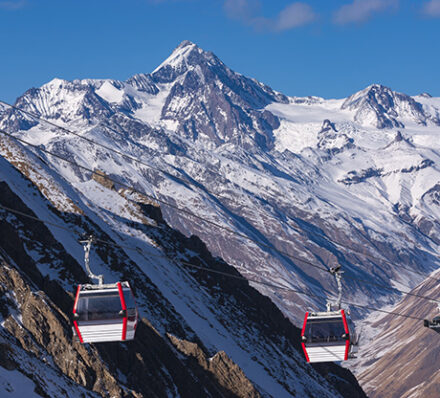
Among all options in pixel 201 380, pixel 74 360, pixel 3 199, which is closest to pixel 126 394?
pixel 74 360

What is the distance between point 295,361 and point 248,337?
15.4 metres

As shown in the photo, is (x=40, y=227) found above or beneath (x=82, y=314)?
above

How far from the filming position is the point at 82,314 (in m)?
58.5

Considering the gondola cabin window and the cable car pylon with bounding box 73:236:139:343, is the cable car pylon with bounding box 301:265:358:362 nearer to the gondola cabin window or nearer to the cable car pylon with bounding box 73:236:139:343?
the gondola cabin window

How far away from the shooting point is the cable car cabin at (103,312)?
58.2m

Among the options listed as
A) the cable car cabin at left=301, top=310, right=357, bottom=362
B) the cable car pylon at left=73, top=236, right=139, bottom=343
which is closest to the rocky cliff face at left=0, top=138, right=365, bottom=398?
the cable car pylon at left=73, top=236, right=139, bottom=343

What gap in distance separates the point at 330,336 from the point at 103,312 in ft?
56.1

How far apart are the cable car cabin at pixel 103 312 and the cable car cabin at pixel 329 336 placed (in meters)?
14.2

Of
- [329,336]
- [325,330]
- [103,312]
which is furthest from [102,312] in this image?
[329,336]

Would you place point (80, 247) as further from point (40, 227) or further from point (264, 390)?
point (264, 390)

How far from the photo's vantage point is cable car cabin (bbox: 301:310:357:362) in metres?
63.9

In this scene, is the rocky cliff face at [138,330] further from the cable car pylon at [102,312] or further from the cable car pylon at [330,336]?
the cable car pylon at [330,336]

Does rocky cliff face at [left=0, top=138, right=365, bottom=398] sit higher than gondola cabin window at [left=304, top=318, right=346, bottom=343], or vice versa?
rocky cliff face at [left=0, top=138, right=365, bottom=398]

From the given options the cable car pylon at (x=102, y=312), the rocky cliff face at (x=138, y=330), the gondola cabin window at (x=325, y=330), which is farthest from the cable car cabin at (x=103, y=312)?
the rocky cliff face at (x=138, y=330)
